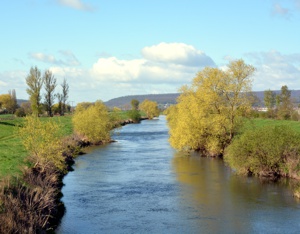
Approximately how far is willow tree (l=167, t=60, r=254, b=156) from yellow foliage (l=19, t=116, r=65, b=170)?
19637 millimetres

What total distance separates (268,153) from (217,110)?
15.5m

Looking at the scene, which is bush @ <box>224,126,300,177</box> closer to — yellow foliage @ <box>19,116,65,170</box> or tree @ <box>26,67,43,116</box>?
yellow foliage @ <box>19,116,65,170</box>

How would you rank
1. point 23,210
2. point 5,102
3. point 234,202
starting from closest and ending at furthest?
point 23,210
point 234,202
point 5,102

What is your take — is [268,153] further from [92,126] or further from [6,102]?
[6,102]

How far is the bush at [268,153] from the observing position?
111 feet

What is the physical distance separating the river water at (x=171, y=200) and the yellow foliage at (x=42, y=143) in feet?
8.78

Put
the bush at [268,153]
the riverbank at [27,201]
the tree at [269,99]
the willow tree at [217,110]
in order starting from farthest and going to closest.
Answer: the tree at [269,99], the willow tree at [217,110], the bush at [268,153], the riverbank at [27,201]

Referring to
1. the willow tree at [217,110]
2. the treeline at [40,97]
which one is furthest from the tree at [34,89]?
the willow tree at [217,110]

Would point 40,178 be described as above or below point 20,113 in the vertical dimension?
below

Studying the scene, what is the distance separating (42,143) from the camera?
1230 inches

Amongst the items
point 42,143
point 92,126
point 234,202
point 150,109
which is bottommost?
point 234,202

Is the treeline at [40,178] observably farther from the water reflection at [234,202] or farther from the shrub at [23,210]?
the water reflection at [234,202]

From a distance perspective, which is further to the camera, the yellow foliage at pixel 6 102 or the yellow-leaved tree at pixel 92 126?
the yellow foliage at pixel 6 102

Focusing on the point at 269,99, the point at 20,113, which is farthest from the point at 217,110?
the point at 269,99
